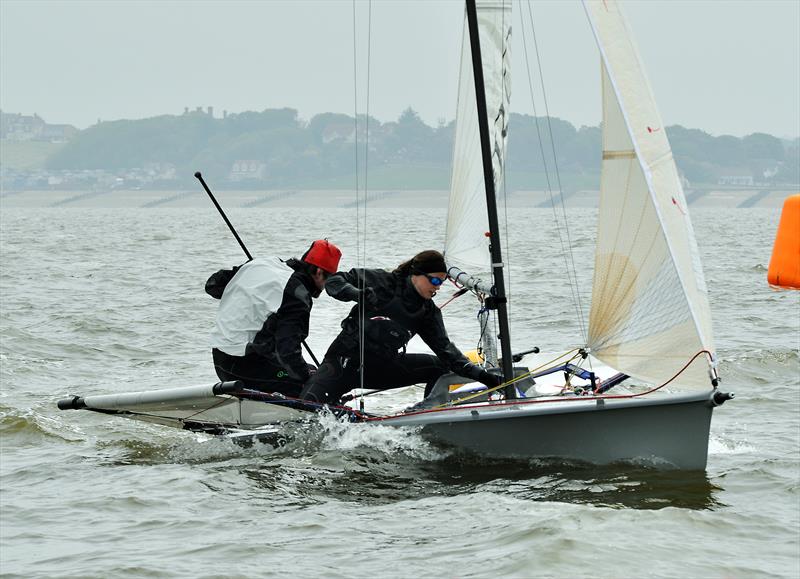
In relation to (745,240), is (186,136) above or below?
above

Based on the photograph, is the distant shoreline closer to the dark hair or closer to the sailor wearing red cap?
the sailor wearing red cap

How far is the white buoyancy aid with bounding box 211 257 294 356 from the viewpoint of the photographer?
6.75 metres

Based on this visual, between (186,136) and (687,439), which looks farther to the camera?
(186,136)

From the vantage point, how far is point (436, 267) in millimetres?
6535

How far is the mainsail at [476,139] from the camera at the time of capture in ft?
23.0

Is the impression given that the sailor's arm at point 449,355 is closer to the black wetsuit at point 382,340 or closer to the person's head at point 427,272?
the black wetsuit at point 382,340

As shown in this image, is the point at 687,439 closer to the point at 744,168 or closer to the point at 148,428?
the point at 148,428

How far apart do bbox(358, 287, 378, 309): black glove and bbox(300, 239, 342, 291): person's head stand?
23 centimetres

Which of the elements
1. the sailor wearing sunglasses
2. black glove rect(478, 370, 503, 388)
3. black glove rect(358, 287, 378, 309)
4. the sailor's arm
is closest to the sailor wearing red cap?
the sailor wearing sunglasses

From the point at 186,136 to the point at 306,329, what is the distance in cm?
17441

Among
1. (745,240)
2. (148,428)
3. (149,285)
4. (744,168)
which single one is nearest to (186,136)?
(744,168)

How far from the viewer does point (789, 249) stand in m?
6.21

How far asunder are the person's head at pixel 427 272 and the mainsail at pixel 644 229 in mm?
947

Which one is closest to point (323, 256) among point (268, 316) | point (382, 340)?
point (268, 316)
